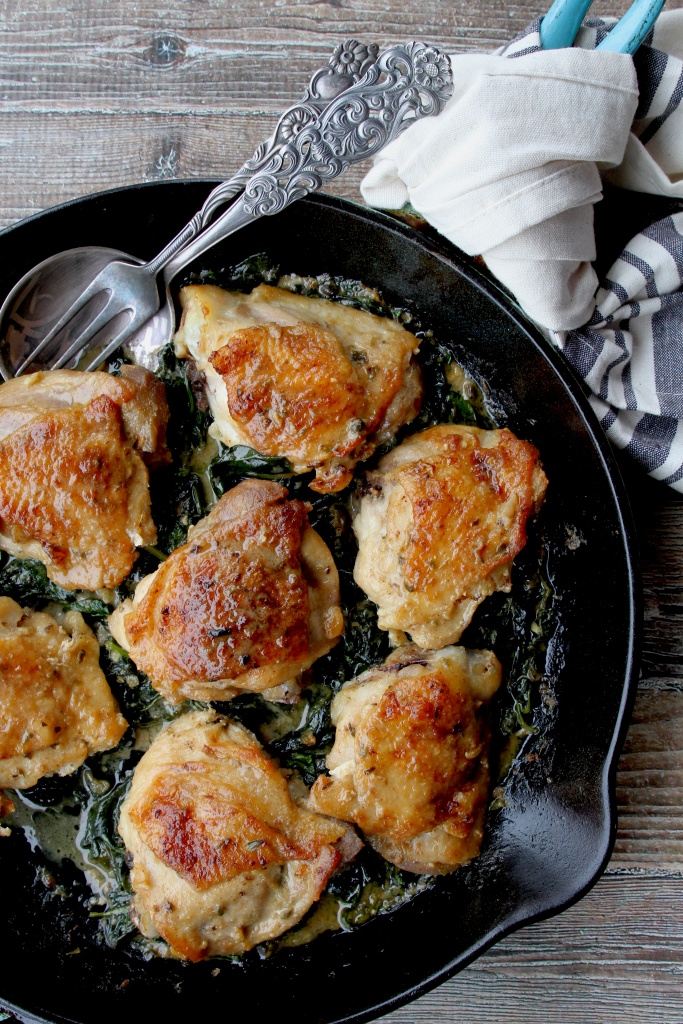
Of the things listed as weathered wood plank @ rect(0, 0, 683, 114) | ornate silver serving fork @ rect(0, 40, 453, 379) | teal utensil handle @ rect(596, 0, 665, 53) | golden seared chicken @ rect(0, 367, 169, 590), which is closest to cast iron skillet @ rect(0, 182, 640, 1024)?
ornate silver serving fork @ rect(0, 40, 453, 379)

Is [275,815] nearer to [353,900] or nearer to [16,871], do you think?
[353,900]

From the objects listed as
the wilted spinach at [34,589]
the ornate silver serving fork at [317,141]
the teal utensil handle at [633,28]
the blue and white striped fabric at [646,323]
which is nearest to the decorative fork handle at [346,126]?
the ornate silver serving fork at [317,141]

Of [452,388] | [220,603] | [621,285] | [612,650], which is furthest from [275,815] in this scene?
[621,285]

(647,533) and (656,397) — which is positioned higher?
(656,397)

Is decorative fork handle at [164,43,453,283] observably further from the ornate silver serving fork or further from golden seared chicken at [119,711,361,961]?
golden seared chicken at [119,711,361,961]

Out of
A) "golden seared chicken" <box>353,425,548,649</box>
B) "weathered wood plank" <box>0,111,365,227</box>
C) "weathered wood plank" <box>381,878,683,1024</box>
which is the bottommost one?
"weathered wood plank" <box>381,878,683,1024</box>

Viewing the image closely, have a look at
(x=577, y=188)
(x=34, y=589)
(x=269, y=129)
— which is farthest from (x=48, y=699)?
(x=577, y=188)
